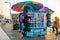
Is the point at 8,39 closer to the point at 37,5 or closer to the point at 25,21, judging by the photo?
the point at 25,21

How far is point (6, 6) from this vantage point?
55.4ft

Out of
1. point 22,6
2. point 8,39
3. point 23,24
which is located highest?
point 22,6

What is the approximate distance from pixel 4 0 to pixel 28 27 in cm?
846

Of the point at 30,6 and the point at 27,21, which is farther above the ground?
the point at 30,6

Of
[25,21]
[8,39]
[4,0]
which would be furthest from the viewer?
[4,0]

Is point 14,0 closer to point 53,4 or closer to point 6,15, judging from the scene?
point 6,15

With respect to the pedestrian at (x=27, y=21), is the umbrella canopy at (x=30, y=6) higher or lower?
higher

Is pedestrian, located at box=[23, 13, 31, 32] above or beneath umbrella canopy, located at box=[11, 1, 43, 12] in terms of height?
beneath

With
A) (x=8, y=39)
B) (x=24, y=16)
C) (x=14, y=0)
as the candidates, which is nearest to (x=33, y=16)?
(x=24, y=16)

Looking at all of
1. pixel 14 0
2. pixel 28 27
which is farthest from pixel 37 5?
pixel 14 0

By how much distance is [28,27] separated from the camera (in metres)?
8.82

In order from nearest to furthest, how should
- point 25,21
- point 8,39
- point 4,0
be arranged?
point 8,39 → point 25,21 → point 4,0

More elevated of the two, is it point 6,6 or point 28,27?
point 6,6

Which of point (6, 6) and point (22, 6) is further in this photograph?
point (6, 6)
